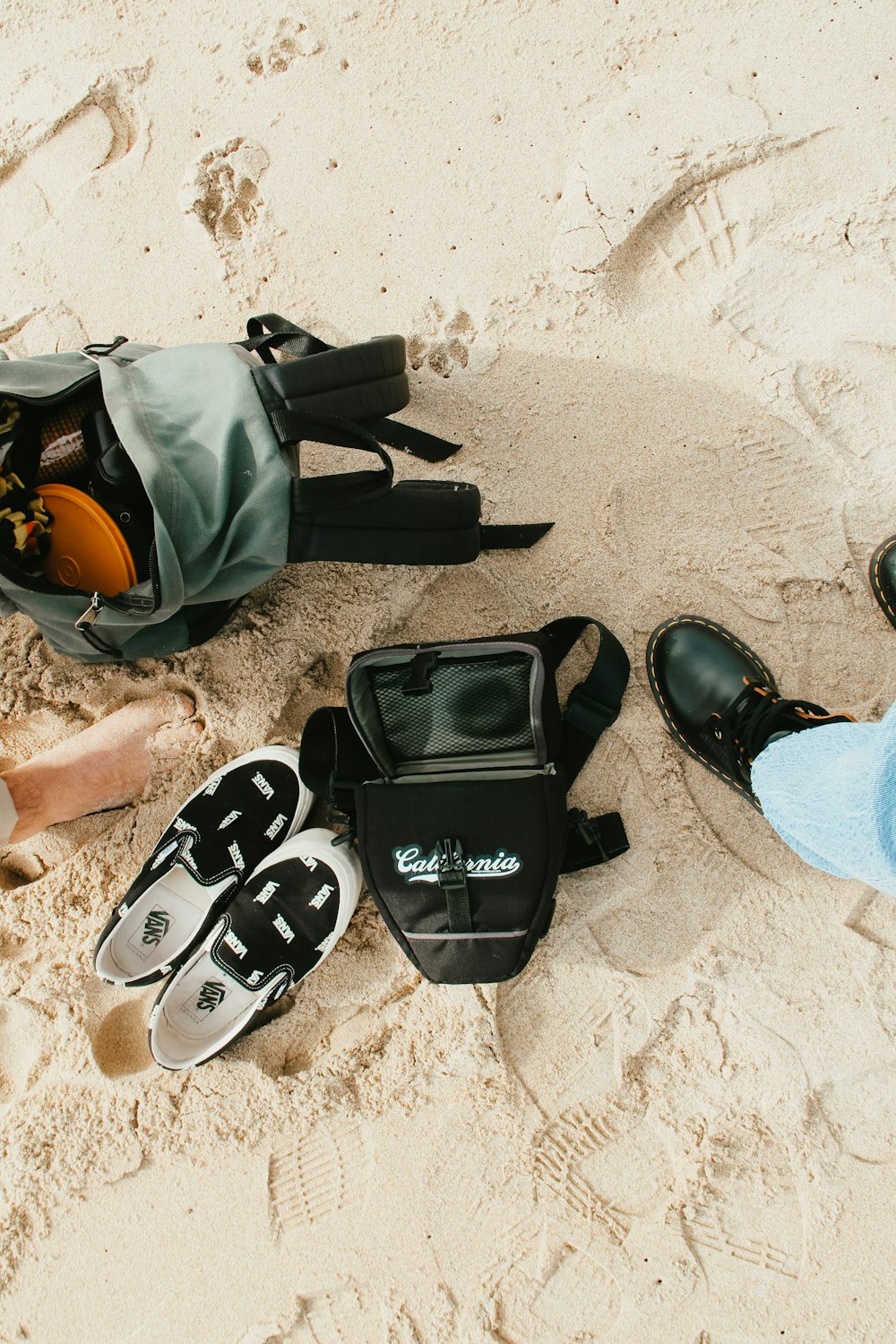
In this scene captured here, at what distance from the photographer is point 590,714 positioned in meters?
1.60

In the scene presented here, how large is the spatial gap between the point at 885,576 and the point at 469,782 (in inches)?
37.7

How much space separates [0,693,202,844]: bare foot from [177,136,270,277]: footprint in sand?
0.99 m

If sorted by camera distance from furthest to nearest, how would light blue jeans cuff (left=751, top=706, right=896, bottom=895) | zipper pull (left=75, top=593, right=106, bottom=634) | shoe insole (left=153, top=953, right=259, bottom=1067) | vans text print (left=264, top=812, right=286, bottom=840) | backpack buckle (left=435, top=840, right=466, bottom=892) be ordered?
vans text print (left=264, top=812, right=286, bottom=840) → shoe insole (left=153, top=953, right=259, bottom=1067) → backpack buckle (left=435, top=840, right=466, bottom=892) → zipper pull (left=75, top=593, right=106, bottom=634) → light blue jeans cuff (left=751, top=706, right=896, bottom=895)

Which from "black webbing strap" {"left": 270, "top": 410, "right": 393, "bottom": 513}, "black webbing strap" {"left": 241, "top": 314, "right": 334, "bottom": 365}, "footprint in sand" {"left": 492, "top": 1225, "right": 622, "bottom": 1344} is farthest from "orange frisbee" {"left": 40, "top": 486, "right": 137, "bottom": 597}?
"footprint in sand" {"left": 492, "top": 1225, "right": 622, "bottom": 1344}

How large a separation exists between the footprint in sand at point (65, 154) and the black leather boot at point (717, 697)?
5.37ft

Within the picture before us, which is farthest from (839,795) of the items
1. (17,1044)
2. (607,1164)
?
(17,1044)

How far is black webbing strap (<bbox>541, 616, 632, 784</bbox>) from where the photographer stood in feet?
5.20

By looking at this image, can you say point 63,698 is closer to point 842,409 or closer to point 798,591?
point 798,591

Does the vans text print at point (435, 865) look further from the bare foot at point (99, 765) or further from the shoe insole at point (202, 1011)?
the bare foot at point (99, 765)

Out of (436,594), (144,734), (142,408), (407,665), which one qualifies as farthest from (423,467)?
(144,734)

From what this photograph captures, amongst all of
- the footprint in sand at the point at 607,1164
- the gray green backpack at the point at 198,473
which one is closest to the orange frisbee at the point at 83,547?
the gray green backpack at the point at 198,473

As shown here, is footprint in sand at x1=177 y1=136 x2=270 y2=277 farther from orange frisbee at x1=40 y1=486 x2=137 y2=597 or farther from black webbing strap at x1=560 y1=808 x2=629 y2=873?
black webbing strap at x1=560 y1=808 x2=629 y2=873

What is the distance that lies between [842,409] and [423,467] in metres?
0.89

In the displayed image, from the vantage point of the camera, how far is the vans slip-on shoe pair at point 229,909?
1553 mm
